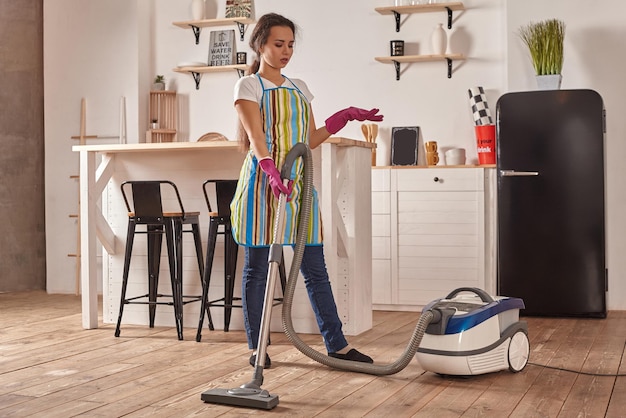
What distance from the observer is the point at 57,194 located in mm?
6965

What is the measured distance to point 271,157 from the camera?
3.63m

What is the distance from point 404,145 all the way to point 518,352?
287 cm

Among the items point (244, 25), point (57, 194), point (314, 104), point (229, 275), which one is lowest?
point (229, 275)

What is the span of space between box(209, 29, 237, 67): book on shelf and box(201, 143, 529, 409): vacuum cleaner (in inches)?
141

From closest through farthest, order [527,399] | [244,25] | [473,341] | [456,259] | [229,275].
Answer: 1. [527,399]
2. [473,341]
3. [229,275]
4. [456,259]
5. [244,25]

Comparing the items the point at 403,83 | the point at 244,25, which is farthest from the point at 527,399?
the point at 244,25

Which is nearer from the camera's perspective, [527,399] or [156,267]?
[527,399]

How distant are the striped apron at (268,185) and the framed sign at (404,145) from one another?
2582mm

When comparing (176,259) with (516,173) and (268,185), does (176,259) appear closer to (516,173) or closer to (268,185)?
(268,185)

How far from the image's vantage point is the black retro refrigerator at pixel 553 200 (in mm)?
5258

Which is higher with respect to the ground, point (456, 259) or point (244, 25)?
point (244, 25)

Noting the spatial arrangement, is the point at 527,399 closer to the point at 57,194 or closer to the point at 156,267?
the point at 156,267

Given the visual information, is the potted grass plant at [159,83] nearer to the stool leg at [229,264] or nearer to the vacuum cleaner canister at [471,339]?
the stool leg at [229,264]

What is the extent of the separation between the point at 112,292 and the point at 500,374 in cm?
257
